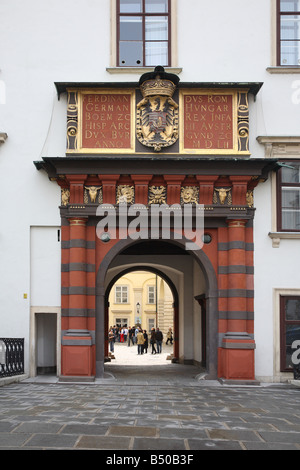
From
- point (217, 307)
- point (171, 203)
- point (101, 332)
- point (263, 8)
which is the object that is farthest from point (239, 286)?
point (263, 8)

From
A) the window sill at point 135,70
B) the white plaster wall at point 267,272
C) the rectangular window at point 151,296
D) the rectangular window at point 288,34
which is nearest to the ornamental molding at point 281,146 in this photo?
the white plaster wall at point 267,272

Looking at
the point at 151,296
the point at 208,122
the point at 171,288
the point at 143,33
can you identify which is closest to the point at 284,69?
the point at 208,122

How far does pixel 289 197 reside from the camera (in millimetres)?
15219

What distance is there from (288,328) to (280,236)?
2.25 meters

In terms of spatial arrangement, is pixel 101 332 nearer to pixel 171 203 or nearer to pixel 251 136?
pixel 171 203

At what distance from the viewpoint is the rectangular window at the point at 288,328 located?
580 inches

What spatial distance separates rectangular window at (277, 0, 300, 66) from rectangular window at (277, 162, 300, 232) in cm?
281

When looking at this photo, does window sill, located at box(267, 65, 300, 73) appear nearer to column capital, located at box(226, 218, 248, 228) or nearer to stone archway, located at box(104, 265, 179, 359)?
column capital, located at box(226, 218, 248, 228)

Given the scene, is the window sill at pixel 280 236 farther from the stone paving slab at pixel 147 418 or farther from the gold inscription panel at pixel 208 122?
the stone paving slab at pixel 147 418

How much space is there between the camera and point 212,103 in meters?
15.0

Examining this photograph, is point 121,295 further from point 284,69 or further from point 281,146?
point 284,69

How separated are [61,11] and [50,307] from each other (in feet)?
24.7

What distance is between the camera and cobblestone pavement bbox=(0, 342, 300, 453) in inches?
300

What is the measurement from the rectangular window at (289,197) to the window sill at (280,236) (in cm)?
22
